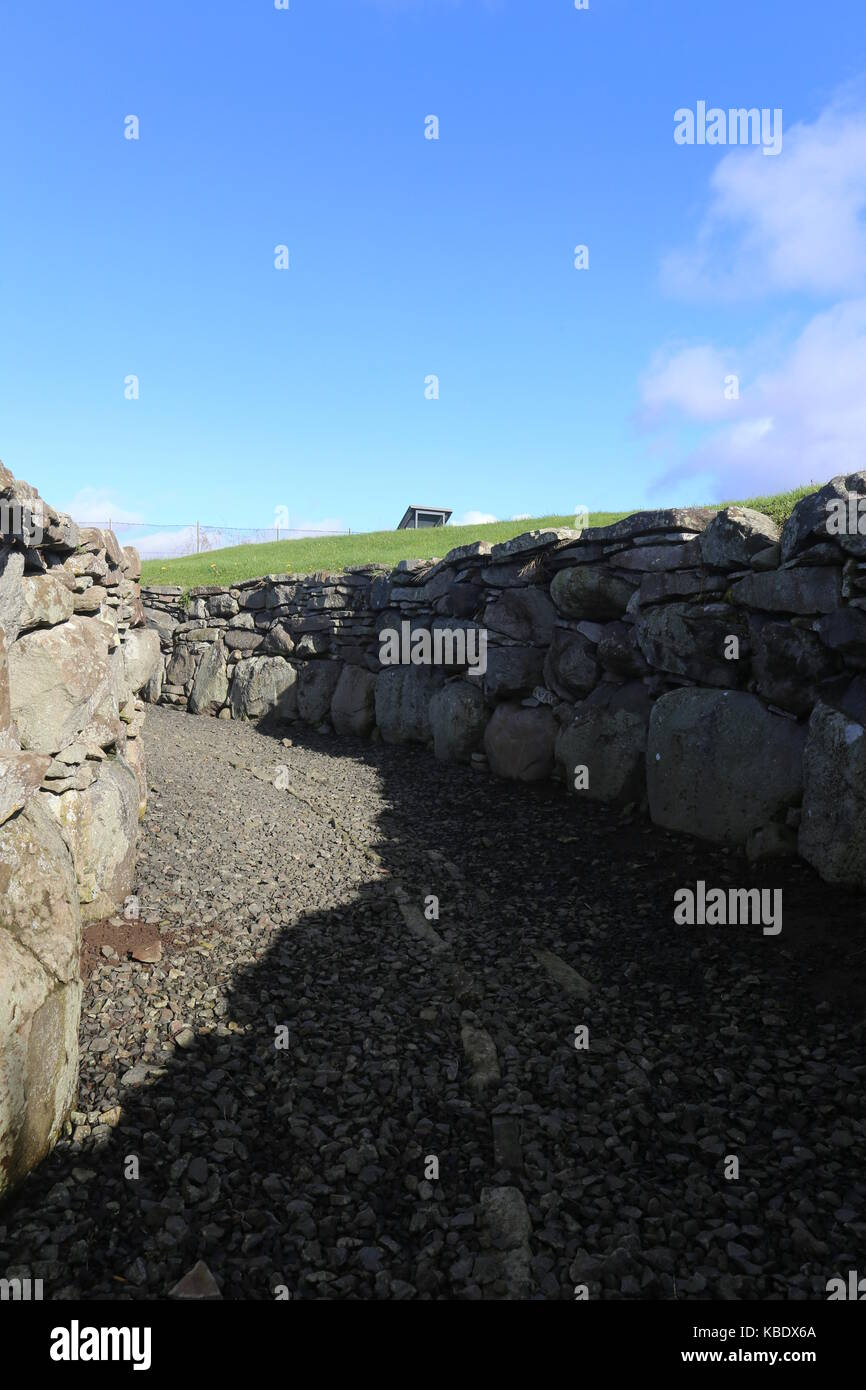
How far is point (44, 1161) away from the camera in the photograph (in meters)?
3.90

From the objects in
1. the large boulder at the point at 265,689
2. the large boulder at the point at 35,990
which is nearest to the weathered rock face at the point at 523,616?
the large boulder at the point at 265,689

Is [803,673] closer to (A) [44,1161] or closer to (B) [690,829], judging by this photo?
(B) [690,829]

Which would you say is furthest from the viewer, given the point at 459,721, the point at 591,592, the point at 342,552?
the point at 342,552

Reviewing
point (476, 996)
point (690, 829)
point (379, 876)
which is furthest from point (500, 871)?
point (476, 996)

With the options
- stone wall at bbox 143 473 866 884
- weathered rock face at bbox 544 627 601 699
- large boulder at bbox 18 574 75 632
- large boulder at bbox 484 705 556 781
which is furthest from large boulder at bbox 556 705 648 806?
large boulder at bbox 18 574 75 632

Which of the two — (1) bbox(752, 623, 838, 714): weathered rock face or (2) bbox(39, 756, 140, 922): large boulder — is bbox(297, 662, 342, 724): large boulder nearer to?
Answer: (2) bbox(39, 756, 140, 922): large boulder

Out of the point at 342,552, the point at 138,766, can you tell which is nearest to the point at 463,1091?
the point at 138,766

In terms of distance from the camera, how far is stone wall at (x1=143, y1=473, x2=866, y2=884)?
256 inches

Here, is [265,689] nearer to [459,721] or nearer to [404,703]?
[404,703]

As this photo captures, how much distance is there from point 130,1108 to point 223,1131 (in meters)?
0.55

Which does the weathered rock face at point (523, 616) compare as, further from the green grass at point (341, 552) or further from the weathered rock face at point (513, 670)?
the green grass at point (341, 552)

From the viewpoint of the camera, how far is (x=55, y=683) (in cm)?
593

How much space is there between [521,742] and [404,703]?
325cm
